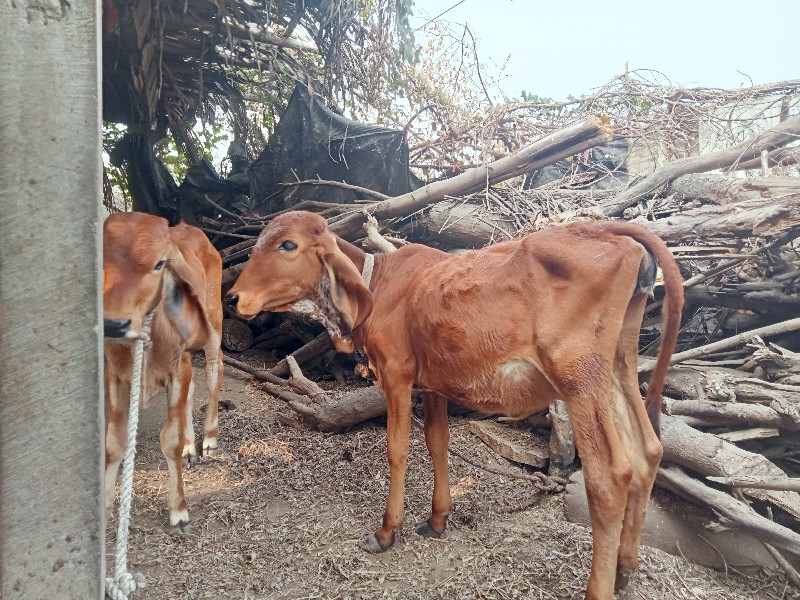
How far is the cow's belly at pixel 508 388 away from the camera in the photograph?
2779mm

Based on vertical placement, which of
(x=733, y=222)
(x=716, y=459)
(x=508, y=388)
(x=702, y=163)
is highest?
(x=702, y=163)

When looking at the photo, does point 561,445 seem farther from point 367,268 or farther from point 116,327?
point 116,327

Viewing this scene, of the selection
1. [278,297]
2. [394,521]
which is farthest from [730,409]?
[278,297]

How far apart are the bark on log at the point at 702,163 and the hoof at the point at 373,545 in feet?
11.9

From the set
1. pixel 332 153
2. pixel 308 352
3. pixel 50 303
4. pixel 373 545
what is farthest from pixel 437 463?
pixel 332 153

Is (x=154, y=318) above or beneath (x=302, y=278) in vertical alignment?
beneath

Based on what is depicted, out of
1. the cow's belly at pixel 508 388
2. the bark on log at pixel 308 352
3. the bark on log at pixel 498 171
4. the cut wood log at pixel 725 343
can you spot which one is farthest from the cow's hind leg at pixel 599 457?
the bark on log at pixel 308 352

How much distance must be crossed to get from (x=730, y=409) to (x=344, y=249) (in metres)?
2.93

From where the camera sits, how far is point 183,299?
3.29 meters

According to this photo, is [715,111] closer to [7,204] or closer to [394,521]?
[394,521]

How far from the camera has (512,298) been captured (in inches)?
109

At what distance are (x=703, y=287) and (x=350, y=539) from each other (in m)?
3.87

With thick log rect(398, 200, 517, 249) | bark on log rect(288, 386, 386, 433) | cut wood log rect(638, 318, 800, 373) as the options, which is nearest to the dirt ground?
bark on log rect(288, 386, 386, 433)

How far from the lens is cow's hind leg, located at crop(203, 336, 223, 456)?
4.75 meters
